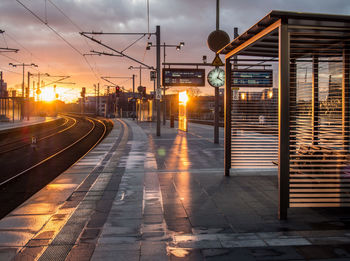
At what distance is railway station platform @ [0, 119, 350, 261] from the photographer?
4441 mm

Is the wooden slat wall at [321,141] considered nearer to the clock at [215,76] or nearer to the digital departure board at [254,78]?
the digital departure board at [254,78]

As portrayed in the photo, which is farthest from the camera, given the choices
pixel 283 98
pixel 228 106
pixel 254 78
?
pixel 254 78

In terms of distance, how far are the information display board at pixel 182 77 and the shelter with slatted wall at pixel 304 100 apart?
13.4 meters

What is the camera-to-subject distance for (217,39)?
1634 cm

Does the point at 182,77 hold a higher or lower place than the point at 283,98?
higher

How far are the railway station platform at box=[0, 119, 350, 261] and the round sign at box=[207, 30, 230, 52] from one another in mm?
8695

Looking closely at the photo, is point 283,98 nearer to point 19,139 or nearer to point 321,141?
point 321,141

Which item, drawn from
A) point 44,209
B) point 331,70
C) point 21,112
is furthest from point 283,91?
point 21,112

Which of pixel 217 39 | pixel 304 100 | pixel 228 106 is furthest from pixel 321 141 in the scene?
pixel 217 39

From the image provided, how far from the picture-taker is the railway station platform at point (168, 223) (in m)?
4.44

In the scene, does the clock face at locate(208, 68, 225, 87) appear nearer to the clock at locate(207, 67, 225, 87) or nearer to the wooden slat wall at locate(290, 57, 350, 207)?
the clock at locate(207, 67, 225, 87)

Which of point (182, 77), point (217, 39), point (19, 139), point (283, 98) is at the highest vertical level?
point (217, 39)

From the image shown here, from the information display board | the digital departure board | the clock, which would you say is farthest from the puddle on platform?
the information display board

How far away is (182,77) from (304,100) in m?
14.7
